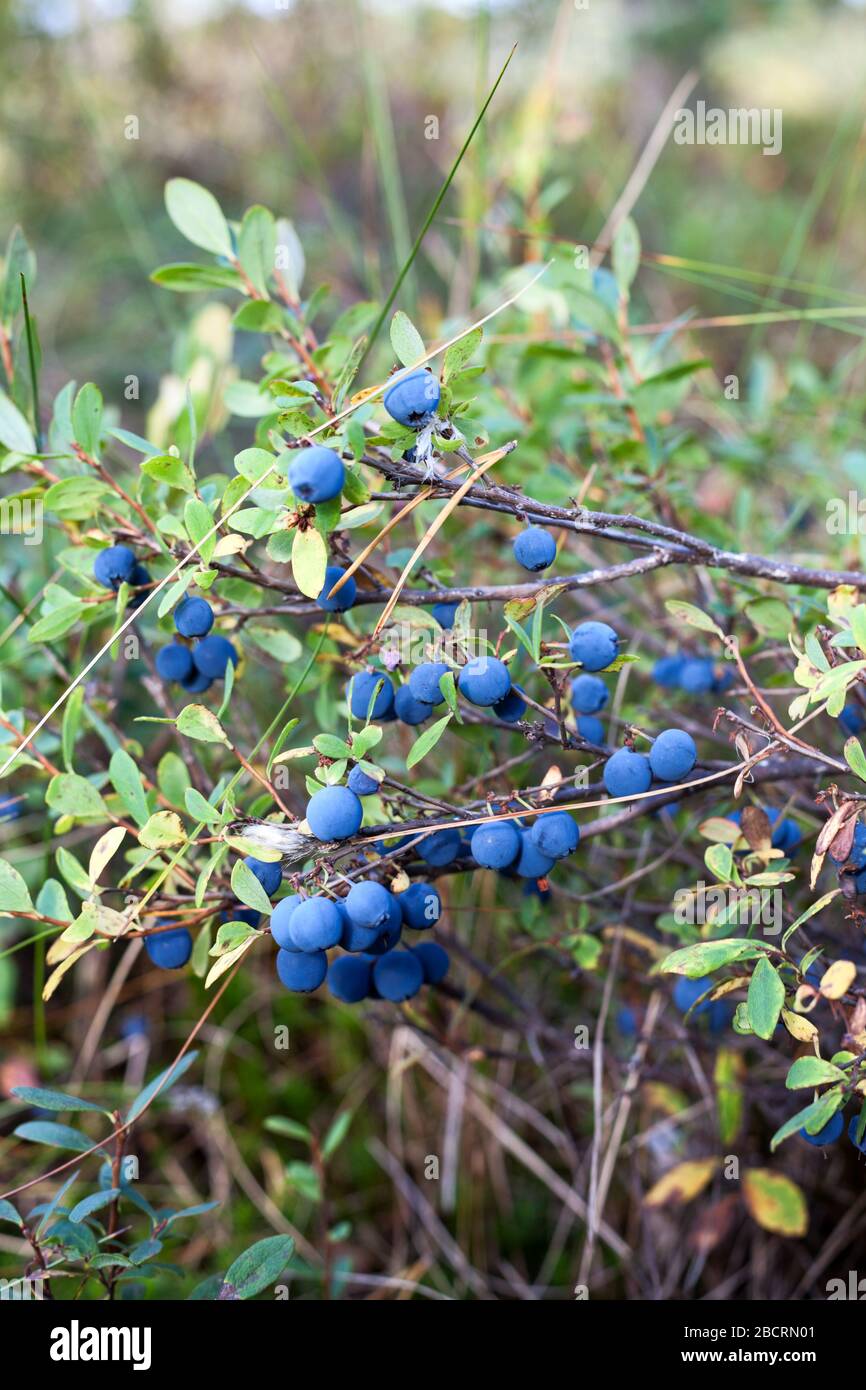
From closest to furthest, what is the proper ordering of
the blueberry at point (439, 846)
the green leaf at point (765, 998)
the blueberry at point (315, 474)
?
1. the blueberry at point (315, 474)
2. the green leaf at point (765, 998)
3. the blueberry at point (439, 846)

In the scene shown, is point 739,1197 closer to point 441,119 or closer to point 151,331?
point 151,331

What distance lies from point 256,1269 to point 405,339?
873 mm

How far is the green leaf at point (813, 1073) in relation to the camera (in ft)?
3.10

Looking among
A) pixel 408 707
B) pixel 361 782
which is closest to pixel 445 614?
pixel 408 707

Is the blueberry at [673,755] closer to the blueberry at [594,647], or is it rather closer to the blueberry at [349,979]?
the blueberry at [594,647]

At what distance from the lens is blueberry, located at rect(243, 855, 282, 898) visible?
99cm

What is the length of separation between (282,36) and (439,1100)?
4.59 m

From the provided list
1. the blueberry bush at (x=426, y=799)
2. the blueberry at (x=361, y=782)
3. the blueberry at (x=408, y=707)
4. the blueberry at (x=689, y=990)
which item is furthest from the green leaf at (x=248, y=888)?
the blueberry at (x=689, y=990)

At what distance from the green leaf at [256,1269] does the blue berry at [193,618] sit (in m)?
0.58

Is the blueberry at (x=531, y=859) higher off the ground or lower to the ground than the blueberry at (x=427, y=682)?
lower

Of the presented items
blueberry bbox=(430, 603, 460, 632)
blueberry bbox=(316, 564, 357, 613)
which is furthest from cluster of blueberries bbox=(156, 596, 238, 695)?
blueberry bbox=(430, 603, 460, 632)

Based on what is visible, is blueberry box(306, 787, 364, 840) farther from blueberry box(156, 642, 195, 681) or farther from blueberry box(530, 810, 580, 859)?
blueberry box(156, 642, 195, 681)

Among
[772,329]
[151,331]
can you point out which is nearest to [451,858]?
→ [151,331]

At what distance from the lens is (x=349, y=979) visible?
108 cm
